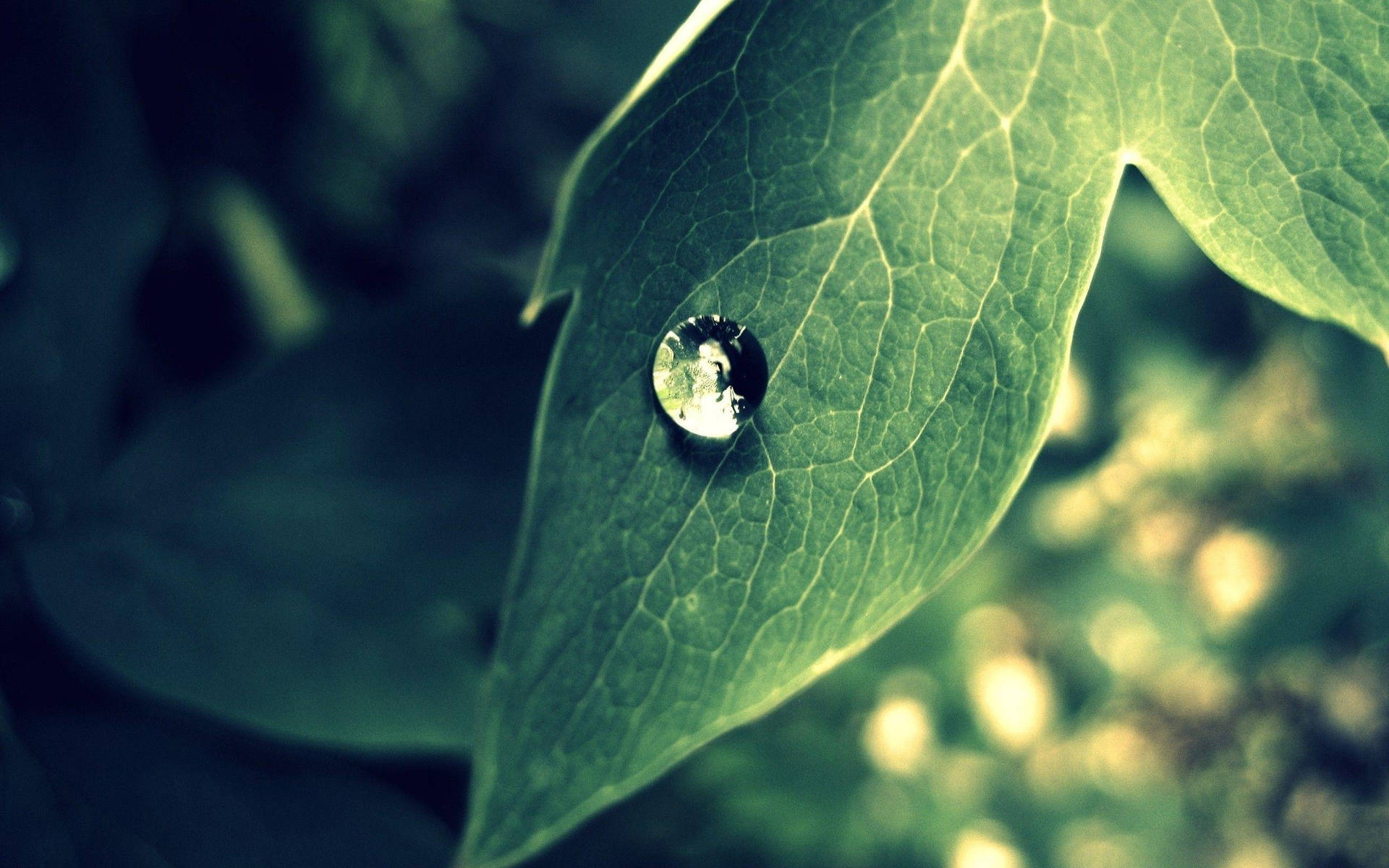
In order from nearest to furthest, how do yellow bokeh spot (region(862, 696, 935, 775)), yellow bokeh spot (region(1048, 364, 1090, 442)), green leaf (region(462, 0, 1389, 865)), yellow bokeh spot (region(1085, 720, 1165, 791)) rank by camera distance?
green leaf (region(462, 0, 1389, 865))
yellow bokeh spot (region(1048, 364, 1090, 442))
yellow bokeh spot (region(862, 696, 935, 775))
yellow bokeh spot (region(1085, 720, 1165, 791))

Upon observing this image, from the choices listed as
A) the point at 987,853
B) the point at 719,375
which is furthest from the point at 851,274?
the point at 987,853

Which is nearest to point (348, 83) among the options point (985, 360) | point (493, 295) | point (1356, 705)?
point (493, 295)

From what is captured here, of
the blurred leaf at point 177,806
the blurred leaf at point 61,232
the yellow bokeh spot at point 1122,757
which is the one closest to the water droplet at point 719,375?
the blurred leaf at point 177,806

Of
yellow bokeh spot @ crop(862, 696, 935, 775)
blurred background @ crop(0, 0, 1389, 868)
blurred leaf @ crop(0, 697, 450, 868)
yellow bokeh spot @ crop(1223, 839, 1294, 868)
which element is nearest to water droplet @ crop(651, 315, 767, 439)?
blurred background @ crop(0, 0, 1389, 868)

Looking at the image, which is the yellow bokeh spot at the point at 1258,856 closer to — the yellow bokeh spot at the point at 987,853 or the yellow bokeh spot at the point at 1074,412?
the yellow bokeh spot at the point at 987,853

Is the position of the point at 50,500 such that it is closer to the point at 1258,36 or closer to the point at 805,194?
the point at 805,194

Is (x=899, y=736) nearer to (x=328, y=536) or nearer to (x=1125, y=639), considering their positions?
(x=1125, y=639)

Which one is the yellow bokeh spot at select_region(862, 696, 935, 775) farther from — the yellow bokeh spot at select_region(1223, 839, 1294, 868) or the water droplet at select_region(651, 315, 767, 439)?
the water droplet at select_region(651, 315, 767, 439)
